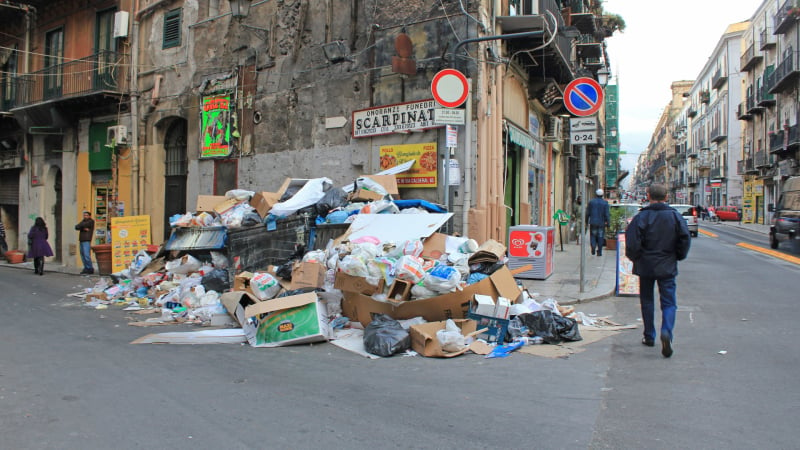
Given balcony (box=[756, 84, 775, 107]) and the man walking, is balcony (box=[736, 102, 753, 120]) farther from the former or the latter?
the man walking

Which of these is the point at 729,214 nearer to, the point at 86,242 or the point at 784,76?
the point at 784,76

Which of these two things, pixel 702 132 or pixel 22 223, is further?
pixel 702 132

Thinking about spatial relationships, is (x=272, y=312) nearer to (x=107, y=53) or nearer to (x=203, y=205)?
(x=203, y=205)

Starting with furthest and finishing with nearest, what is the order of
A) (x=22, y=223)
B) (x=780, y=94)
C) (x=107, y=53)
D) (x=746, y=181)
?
(x=746, y=181)
(x=780, y=94)
(x=22, y=223)
(x=107, y=53)

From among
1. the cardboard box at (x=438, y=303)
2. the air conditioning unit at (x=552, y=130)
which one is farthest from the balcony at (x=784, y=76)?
the cardboard box at (x=438, y=303)

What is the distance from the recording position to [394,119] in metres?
10.7

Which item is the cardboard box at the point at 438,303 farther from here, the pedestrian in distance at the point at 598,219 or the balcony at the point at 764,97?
the balcony at the point at 764,97

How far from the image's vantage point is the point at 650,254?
531 cm

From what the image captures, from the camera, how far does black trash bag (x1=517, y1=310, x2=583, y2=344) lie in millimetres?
5887

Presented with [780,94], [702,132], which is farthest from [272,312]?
[702,132]

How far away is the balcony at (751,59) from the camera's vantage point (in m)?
42.3

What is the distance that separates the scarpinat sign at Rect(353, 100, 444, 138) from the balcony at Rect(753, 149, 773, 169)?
1516 inches

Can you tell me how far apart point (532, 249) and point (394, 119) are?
364 cm

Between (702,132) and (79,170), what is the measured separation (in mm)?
69726
